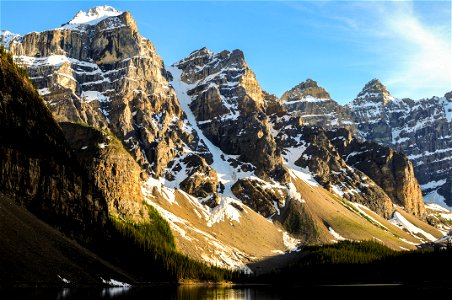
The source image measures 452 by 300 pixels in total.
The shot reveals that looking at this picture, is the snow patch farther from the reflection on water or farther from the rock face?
the rock face

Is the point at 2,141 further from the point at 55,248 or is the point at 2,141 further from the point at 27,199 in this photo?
the point at 55,248

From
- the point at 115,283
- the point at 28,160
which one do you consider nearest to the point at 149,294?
the point at 115,283

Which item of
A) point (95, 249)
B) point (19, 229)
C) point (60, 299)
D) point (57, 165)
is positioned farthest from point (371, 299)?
point (57, 165)

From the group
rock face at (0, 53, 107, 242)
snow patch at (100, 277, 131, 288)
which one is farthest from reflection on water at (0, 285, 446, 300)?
rock face at (0, 53, 107, 242)

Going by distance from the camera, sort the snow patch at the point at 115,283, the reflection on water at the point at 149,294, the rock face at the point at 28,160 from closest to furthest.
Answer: the reflection on water at the point at 149,294 → the snow patch at the point at 115,283 → the rock face at the point at 28,160

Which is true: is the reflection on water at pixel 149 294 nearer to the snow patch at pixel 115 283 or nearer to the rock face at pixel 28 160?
the snow patch at pixel 115 283

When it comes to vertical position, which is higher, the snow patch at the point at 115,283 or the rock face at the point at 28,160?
the rock face at the point at 28,160

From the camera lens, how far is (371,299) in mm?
120688

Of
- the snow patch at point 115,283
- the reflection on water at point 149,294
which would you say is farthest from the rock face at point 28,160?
the reflection on water at point 149,294

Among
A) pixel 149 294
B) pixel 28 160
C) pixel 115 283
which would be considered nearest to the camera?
pixel 149 294

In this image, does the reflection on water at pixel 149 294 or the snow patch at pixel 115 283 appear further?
the snow patch at pixel 115 283

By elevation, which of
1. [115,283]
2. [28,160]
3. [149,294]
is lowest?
[149,294]

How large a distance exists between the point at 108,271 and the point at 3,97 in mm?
61654

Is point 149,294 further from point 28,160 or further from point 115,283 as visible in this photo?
point 28,160
